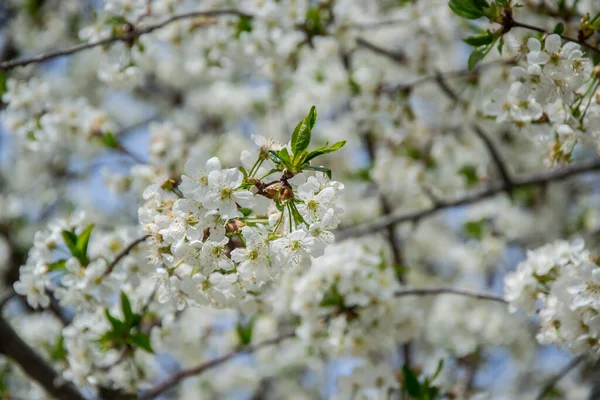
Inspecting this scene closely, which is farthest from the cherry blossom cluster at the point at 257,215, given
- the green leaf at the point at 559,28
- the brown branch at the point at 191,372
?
the brown branch at the point at 191,372

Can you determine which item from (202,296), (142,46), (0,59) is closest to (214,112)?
(0,59)

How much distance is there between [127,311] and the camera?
86.0 inches

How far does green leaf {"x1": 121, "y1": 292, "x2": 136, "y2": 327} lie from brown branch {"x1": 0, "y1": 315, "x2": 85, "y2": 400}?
24.9 inches

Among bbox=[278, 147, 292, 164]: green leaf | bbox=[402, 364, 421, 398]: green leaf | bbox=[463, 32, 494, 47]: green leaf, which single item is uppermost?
bbox=[463, 32, 494, 47]: green leaf

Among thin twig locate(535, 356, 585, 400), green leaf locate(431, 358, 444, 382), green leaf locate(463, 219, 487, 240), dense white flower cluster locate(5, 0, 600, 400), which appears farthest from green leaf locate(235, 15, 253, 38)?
thin twig locate(535, 356, 585, 400)

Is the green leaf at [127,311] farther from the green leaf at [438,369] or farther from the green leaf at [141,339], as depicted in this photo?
the green leaf at [438,369]

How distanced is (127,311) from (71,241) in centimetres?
33

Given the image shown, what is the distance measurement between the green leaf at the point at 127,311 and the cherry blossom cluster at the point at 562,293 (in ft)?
4.62

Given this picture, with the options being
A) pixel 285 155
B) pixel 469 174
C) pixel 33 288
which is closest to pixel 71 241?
pixel 33 288

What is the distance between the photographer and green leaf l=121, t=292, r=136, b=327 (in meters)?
2.16

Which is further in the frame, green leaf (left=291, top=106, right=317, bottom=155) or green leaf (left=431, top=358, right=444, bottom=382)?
green leaf (left=431, top=358, right=444, bottom=382)

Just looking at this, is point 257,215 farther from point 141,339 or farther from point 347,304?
point 347,304

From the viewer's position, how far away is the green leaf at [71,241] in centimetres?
214

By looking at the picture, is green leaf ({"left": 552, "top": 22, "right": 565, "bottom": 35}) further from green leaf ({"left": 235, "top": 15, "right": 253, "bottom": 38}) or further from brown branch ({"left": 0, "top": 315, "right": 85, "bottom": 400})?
brown branch ({"left": 0, "top": 315, "right": 85, "bottom": 400})
